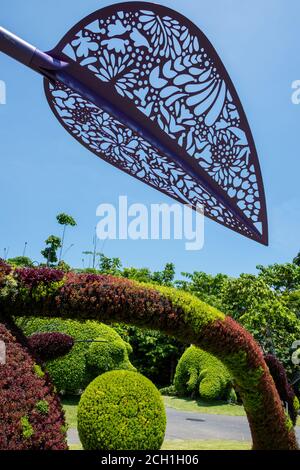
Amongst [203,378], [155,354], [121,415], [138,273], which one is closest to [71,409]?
[203,378]

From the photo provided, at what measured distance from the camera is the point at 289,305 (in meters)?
21.8

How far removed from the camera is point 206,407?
17.4 m

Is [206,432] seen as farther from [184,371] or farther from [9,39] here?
[9,39]

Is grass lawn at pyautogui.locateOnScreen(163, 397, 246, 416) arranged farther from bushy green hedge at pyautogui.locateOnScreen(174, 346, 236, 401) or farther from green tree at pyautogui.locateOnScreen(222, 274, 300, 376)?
green tree at pyautogui.locateOnScreen(222, 274, 300, 376)

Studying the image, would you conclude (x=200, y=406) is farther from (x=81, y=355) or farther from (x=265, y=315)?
(x=81, y=355)

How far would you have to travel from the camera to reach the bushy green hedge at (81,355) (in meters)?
13.8

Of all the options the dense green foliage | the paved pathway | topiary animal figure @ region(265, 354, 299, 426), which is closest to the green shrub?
the dense green foliage

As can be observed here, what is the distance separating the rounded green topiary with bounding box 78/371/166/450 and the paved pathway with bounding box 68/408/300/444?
2.48 metres

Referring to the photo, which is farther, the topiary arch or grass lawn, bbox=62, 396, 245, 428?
grass lawn, bbox=62, 396, 245, 428

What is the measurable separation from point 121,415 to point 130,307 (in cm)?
212

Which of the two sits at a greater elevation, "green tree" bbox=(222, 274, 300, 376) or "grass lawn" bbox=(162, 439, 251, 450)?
"green tree" bbox=(222, 274, 300, 376)

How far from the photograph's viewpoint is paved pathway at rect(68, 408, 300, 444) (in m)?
10.4
